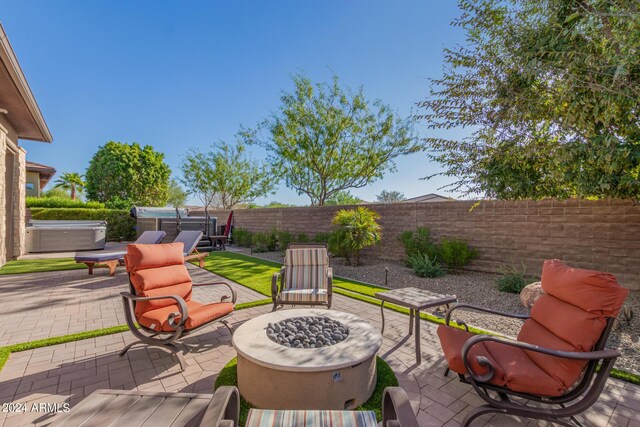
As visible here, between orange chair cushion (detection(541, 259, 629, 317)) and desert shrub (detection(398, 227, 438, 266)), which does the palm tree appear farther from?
orange chair cushion (detection(541, 259, 629, 317))

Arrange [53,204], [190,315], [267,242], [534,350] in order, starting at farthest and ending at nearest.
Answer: [53,204] → [267,242] → [190,315] → [534,350]

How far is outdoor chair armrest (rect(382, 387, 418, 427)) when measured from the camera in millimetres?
1285

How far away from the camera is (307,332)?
2.63 m

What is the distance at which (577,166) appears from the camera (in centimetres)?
428

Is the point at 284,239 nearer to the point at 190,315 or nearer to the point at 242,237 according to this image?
the point at 242,237

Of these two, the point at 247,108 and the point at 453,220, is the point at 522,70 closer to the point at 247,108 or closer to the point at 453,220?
the point at 453,220

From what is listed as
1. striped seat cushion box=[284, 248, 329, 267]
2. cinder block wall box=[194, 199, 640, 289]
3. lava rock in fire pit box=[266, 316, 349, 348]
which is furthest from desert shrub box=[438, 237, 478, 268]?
lava rock in fire pit box=[266, 316, 349, 348]

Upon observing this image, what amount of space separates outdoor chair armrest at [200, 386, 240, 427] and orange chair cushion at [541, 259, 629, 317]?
236cm

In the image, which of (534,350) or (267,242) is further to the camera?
(267,242)

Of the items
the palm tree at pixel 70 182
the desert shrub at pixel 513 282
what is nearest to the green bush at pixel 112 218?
the desert shrub at pixel 513 282

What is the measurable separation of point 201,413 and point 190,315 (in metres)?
1.69

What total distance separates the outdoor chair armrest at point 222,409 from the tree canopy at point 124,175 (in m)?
21.7

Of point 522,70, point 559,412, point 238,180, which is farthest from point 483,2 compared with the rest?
point 238,180

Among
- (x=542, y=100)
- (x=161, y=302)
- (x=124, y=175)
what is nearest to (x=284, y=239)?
(x=161, y=302)
